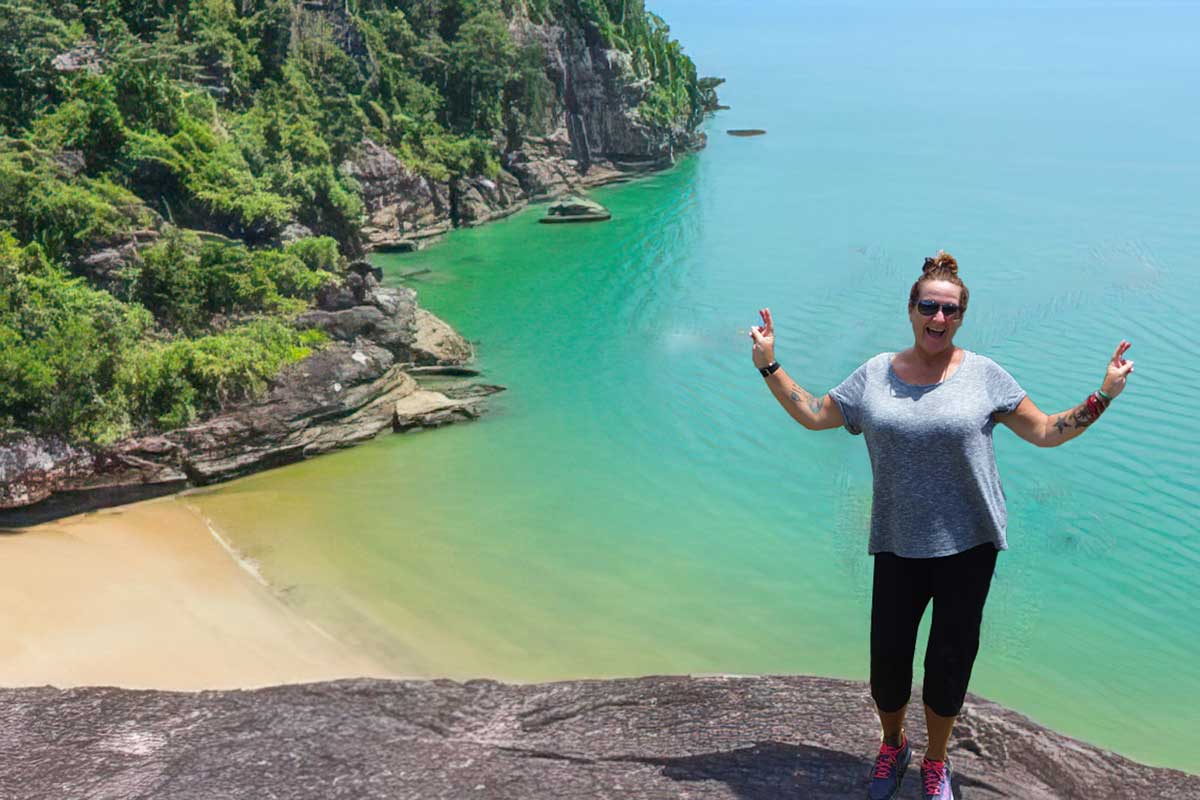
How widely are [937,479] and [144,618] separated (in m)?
10.1

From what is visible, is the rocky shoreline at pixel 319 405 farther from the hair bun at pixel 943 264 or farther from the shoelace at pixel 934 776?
the hair bun at pixel 943 264

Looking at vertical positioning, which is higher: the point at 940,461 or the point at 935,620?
the point at 940,461

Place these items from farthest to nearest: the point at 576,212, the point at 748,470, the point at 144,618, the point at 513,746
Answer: the point at 576,212
the point at 748,470
the point at 144,618
the point at 513,746

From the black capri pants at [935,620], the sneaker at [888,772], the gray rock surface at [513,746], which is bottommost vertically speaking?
the gray rock surface at [513,746]

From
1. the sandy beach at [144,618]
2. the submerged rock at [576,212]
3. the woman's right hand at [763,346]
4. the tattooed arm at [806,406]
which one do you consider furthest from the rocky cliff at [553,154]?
the tattooed arm at [806,406]

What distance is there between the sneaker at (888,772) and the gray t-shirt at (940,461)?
92 centimetres

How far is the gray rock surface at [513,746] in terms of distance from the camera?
16.5 ft

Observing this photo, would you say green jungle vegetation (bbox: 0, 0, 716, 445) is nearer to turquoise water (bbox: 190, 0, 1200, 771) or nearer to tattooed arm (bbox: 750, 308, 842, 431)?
turquoise water (bbox: 190, 0, 1200, 771)

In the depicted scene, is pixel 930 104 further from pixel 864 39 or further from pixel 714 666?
pixel 864 39

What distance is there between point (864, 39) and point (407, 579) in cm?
12647

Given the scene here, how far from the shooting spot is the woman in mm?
4336

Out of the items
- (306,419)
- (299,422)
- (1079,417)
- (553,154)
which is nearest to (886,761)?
(1079,417)

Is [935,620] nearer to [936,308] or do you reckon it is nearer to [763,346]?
[936,308]

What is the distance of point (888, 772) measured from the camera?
472 centimetres
